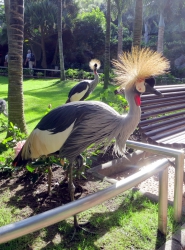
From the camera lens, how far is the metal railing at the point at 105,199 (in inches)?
46.4

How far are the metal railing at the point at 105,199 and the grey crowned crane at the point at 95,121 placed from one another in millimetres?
314

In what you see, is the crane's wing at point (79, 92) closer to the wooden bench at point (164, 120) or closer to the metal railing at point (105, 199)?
the wooden bench at point (164, 120)

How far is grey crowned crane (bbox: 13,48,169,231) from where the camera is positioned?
7.77ft

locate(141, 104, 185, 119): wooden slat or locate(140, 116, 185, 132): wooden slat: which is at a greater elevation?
locate(141, 104, 185, 119): wooden slat

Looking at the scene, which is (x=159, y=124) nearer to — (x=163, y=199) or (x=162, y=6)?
(x=163, y=199)

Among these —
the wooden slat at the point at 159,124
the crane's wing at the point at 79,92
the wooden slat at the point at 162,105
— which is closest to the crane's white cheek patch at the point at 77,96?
the crane's wing at the point at 79,92

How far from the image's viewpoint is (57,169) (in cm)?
379

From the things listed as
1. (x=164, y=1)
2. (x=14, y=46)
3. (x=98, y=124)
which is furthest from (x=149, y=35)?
(x=98, y=124)

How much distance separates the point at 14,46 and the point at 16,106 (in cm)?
99

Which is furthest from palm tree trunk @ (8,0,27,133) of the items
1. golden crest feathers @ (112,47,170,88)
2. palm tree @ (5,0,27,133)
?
golden crest feathers @ (112,47,170,88)

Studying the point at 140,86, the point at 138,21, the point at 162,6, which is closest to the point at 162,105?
the point at 140,86

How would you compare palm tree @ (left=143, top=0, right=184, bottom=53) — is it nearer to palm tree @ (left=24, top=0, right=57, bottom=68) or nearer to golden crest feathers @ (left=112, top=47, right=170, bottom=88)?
palm tree @ (left=24, top=0, right=57, bottom=68)

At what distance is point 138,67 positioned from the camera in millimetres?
2453

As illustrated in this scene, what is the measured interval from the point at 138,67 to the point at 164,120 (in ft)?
5.53
